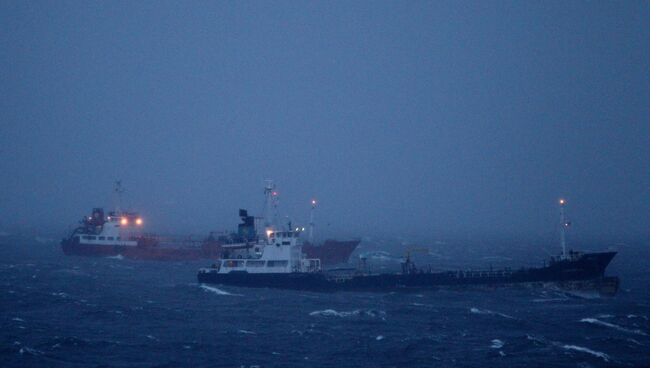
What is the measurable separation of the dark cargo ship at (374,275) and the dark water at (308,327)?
142cm

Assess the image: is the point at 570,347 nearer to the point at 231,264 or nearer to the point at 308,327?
the point at 308,327

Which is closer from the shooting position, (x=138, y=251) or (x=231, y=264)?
(x=231, y=264)

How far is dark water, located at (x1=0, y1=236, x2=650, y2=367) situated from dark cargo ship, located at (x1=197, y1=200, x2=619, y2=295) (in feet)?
4.65

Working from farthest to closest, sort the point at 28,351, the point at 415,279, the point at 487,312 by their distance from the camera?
the point at 415,279
the point at 487,312
the point at 28,351

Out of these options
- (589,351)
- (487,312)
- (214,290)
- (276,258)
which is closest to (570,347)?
(589,351)

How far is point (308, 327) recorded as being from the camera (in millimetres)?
39469

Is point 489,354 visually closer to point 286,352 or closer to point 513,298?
point 286,352

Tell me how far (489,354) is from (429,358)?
3.34 m

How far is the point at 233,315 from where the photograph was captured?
43.9m

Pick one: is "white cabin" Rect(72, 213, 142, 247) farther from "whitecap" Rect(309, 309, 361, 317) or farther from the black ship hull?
"whitecap" Rect(309, 309, 361, 317)

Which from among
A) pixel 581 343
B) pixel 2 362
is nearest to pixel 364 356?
pixel 581 343

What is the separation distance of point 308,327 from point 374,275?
1889 centimetres


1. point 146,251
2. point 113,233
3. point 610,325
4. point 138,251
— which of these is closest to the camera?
point 610,325

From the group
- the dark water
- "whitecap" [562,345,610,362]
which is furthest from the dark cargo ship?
"whitecap" [562,345,610,362]
